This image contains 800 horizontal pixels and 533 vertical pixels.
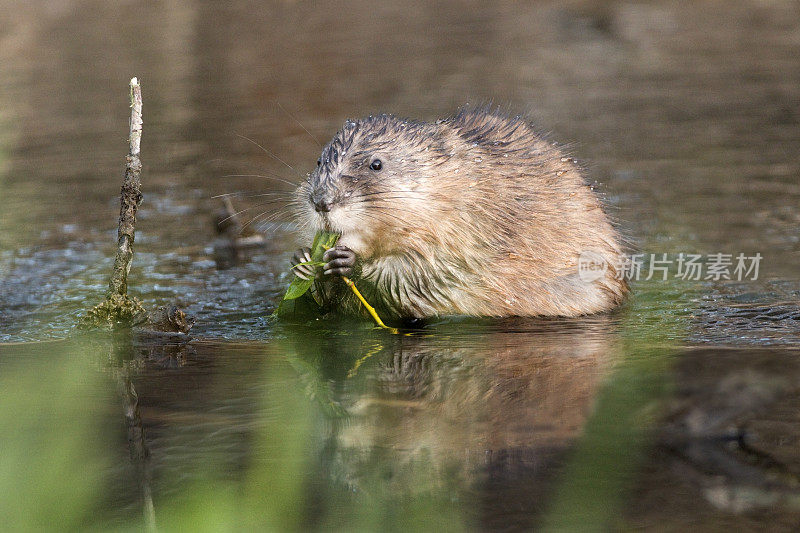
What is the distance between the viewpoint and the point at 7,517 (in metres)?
1.64

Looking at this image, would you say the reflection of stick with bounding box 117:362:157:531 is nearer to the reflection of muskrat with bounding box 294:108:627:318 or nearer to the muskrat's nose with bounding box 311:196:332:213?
the muskrat's nose with bounding box 311:196:332:213

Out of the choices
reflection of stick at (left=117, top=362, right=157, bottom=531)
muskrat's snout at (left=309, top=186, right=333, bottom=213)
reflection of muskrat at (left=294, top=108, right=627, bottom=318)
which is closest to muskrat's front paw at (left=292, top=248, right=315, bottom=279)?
reflection of muskrat at (left=294, top=108, right=627, bottom=318)

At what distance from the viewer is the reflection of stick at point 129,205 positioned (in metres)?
4.48

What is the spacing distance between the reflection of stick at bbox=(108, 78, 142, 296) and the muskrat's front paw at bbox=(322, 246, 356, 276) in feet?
3.11

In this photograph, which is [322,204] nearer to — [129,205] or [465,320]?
[129,205]

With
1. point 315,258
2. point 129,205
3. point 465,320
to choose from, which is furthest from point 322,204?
point 465,320

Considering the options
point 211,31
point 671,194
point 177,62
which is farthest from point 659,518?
point 211,31

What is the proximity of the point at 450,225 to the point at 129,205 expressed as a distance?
162 cm

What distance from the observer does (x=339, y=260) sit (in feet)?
16.7

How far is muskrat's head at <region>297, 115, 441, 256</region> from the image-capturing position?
16.3 ft

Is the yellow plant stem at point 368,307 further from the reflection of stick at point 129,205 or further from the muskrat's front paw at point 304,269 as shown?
the reflection of stick at point 129,205

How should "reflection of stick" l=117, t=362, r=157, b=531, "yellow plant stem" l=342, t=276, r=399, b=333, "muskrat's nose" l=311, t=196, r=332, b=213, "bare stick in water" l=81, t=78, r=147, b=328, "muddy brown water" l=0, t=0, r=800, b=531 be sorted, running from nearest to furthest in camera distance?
"reflection of stick" l=117, t=362, r=157, b=531
"muddy brown water" l=0, t=0, r=800, b=531
"bare stick in water" l=81, t=78, r=147, b=328
"muskrat's nose" l=311, t=196, r=332, b=213
"yellow plant stem" l=342, t=276, r=399, b=333

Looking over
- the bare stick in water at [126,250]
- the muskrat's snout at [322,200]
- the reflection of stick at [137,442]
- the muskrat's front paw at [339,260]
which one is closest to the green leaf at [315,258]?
the muskrat's front paw at [339,260]

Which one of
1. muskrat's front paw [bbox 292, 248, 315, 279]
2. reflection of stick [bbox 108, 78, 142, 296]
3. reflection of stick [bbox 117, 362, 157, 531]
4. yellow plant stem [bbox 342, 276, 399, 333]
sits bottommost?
reflection of stick [bbox 117, 362, 157, 531]
